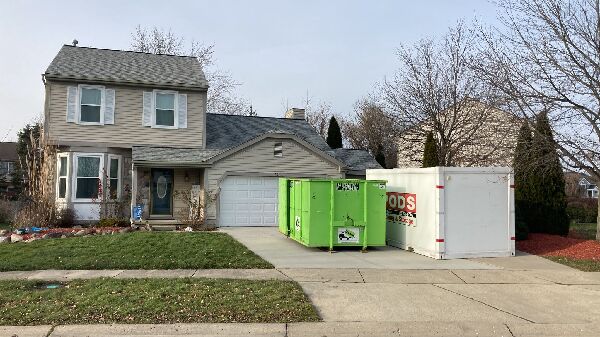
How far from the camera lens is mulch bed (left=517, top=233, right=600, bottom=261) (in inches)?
451

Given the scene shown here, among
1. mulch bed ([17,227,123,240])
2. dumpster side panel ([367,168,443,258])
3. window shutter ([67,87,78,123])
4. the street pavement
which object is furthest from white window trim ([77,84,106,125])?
dumpster side panel ([367,168,443,258])

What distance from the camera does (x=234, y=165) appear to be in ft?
57.8

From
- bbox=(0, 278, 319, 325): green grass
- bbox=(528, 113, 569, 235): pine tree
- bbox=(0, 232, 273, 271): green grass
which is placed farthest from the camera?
bbox=(528, 113, 569, 235): pine tree

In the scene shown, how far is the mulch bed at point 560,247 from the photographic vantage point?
11.5 m

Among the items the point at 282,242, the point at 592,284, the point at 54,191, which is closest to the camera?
the point at 592,284

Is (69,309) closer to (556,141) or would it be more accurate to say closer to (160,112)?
(556,141)

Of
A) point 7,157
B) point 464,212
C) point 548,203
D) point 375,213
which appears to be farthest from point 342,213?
point 7,157

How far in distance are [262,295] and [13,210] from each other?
19.1m

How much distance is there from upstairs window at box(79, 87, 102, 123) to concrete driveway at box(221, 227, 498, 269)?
847 centimetres

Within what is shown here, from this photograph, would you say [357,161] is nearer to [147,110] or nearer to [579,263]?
[147,110]

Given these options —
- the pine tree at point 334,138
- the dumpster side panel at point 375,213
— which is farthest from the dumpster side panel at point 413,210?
the pine tree at point 334,138

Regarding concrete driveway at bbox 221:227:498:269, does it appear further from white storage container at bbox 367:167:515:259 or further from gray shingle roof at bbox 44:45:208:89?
gray shingle roof at bbox 44:45:208:89

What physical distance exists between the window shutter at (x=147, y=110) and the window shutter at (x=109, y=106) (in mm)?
1141

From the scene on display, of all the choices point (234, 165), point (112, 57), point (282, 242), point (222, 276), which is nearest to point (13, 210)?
point (112, 57)
